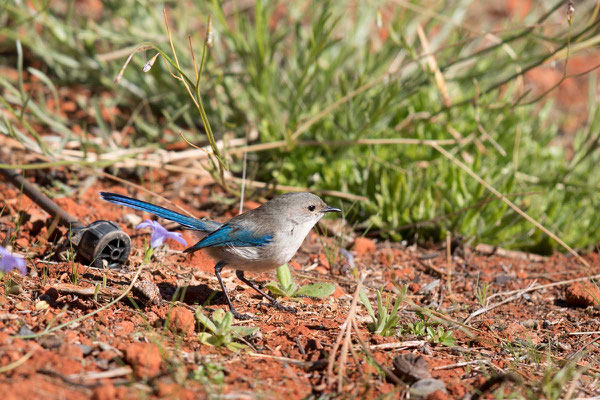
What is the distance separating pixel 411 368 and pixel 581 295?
191 centimetres

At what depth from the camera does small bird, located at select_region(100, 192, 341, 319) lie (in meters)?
4.03

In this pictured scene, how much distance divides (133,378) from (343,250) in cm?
227

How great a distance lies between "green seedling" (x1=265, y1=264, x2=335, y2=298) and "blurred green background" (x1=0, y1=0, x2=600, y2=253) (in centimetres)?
110

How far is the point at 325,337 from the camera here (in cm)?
351

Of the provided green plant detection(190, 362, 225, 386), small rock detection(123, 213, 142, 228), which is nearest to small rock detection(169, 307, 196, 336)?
green plant detection(190, 362, 225, 386)

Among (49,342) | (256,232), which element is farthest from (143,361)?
(256,232)

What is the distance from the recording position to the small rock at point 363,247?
503 centimetres

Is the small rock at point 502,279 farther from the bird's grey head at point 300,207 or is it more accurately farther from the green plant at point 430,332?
the bird's grey head at point 300,207

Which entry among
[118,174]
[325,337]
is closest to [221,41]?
[118,174]

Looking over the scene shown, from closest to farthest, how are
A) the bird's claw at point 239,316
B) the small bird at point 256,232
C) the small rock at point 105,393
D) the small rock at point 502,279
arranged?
the small rock at point 105,393 → the bird's claw at point 239,316 → the small bird at point 256,232 → the small rock at point 502,279

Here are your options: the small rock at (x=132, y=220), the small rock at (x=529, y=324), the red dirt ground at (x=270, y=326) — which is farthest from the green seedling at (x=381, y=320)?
the small rock at (x=132, y=220)

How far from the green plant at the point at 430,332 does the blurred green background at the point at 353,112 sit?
1338 millimetres

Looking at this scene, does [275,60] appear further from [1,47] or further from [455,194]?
[1,47]

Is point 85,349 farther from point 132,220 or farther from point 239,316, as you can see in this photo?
point 132,220
